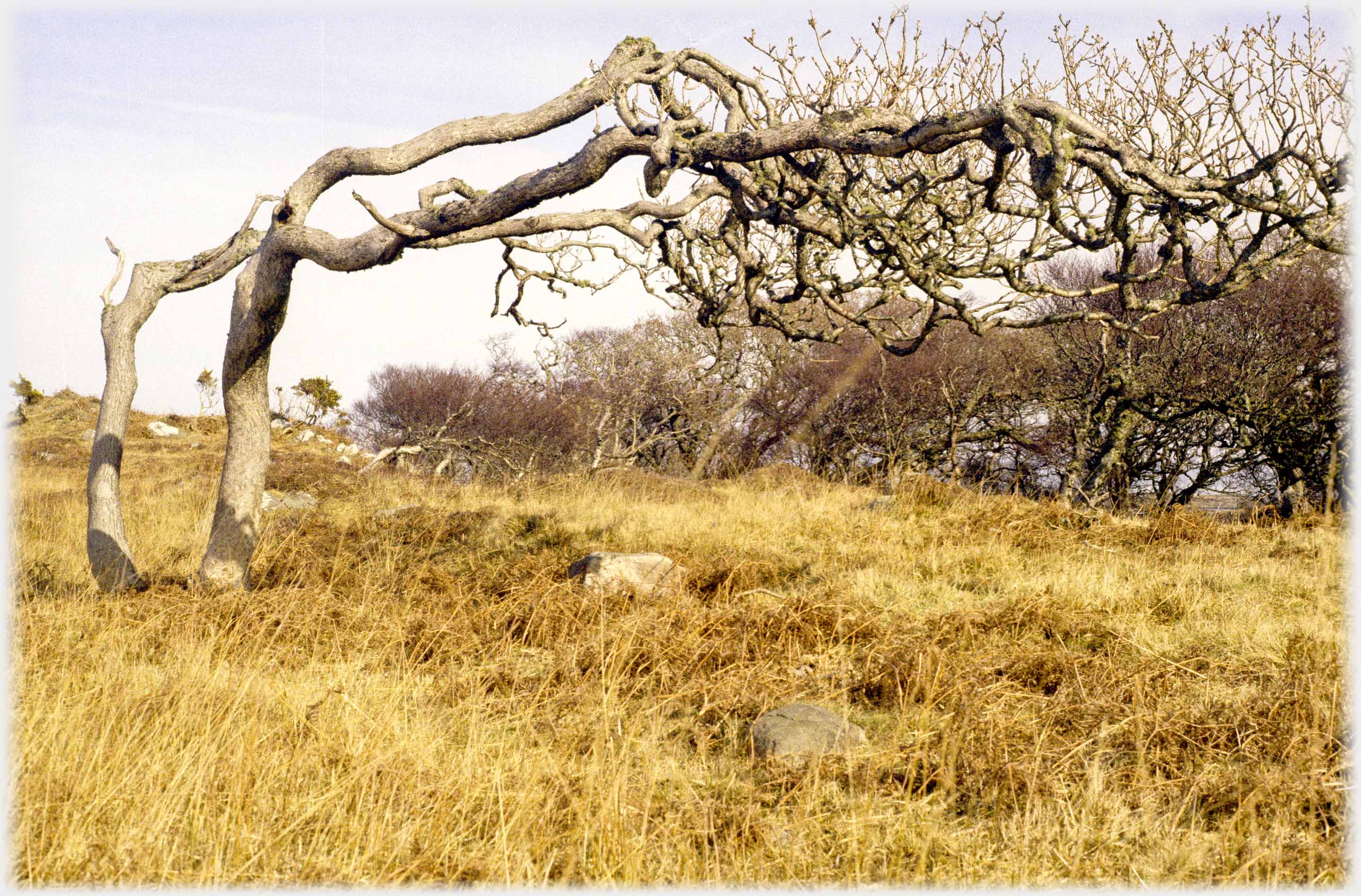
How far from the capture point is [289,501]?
473 inches

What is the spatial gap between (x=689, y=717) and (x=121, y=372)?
19.1 feet

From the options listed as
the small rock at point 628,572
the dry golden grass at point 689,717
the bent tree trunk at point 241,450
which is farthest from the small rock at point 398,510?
the small rock at point 628,572

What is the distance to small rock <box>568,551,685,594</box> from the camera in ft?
23.2

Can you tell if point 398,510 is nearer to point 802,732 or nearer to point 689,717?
point 689,717

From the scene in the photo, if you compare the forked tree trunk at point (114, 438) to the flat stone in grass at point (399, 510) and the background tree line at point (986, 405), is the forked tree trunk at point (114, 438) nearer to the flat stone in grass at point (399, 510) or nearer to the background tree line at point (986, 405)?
the flat stone in grass at point (399, 510)

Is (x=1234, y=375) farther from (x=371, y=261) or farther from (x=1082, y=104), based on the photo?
(x=371, y=261)

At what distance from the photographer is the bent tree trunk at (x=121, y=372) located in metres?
7.19

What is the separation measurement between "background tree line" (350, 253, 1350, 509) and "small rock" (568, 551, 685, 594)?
4677mm

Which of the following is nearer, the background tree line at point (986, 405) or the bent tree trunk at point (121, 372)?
the bent tree trunk at point (121, 372)

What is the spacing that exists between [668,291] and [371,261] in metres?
2.37

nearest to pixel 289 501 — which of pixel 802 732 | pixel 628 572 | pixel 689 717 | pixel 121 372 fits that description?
pixel 121 372

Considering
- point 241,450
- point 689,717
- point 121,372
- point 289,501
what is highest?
point 121,372

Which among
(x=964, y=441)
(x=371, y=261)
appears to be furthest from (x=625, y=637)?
(x=964, y=441)

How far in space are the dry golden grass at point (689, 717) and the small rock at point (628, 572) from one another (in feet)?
0.81
